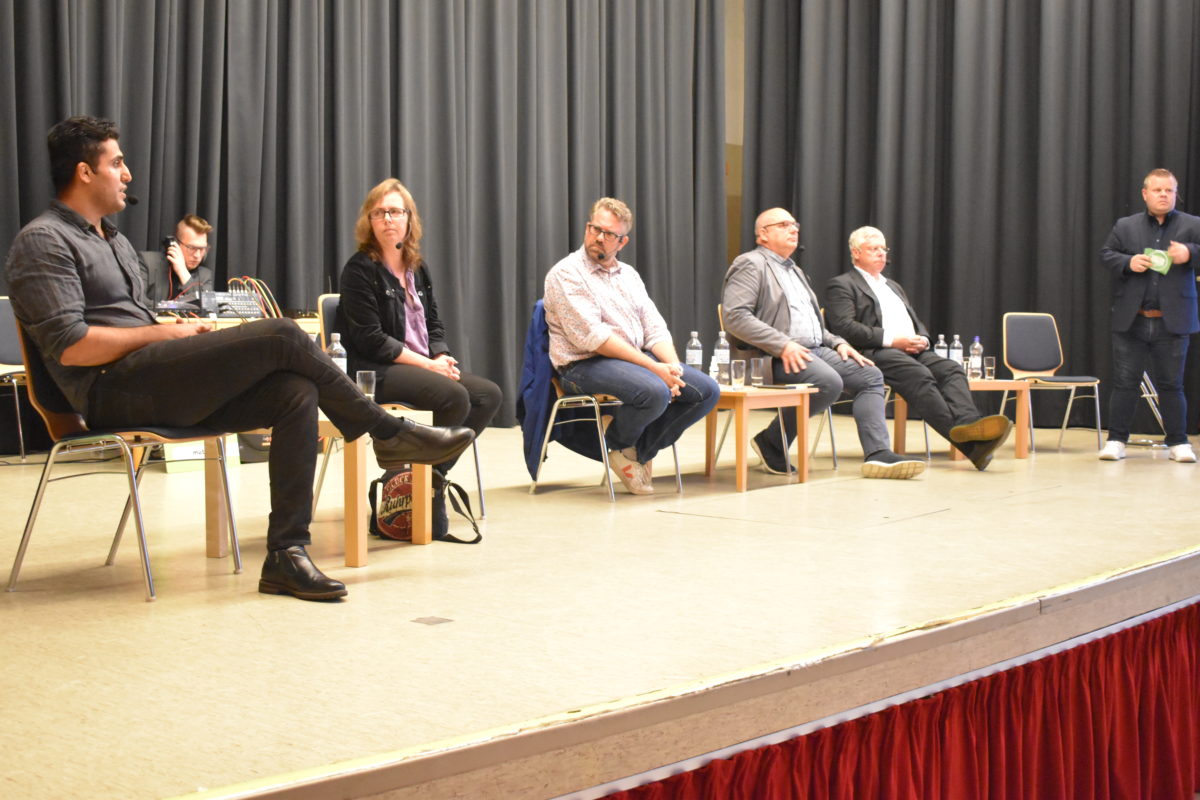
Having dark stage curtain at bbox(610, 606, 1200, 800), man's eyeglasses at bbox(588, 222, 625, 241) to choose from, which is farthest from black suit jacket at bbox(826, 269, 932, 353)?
dark stage curtain at bbox(610, 606, 1200, 800)

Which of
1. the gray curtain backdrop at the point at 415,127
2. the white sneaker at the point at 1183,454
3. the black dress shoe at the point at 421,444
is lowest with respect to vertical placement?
the white sneaker at the point at 1183,454

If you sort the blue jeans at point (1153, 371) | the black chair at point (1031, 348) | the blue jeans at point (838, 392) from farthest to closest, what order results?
the black chair at point (1031, 348), the blue jeans at point (1153, 371), the blue jeans at point (838, 392)

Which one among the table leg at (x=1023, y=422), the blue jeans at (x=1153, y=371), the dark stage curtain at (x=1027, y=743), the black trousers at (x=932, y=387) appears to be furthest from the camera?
the table leg at (x=1023, y=422)

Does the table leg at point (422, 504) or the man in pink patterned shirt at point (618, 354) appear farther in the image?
the man in pink patterned shirt at point (618, 354)

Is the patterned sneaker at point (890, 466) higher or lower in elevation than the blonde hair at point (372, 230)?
lower

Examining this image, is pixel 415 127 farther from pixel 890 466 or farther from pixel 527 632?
pixel 527 632

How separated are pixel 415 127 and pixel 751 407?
3485mm

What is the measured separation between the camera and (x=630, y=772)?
70.7 inches

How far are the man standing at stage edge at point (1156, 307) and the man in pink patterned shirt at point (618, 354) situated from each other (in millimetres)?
2379

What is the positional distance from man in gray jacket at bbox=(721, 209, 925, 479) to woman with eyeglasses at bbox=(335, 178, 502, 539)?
5.31 ft

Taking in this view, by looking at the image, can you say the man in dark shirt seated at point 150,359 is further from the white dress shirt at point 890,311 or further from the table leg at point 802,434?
the white dress shirt at point 890,311

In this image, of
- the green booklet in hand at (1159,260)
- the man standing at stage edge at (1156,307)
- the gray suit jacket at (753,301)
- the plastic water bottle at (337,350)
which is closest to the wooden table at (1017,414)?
the man standing at stage edge at (1156,307)

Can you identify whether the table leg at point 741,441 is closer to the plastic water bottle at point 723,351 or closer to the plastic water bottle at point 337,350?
the plastic water bottle at point 723,351

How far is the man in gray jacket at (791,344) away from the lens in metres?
4.81
